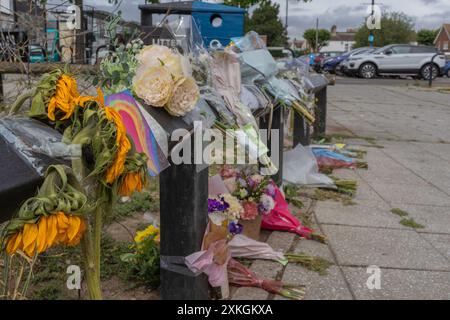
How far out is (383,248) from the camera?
3334mm

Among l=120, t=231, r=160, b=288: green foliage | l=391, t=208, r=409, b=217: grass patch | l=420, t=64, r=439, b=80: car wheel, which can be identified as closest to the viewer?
l=120, t=231, r=160, b=288: green foliage

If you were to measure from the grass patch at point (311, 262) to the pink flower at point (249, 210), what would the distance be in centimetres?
32

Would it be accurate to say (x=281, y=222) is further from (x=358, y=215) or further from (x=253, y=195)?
(x=358, y=215)

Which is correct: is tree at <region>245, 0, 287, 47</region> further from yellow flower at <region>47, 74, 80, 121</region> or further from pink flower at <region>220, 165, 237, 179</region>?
yellow flower at <region>47, 74, 80, 121</region>

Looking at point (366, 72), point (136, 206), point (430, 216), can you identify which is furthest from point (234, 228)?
point (366, 72)

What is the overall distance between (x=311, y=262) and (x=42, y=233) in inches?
89.1

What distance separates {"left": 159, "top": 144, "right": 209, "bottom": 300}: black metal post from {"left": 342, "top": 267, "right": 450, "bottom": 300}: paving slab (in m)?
0.92

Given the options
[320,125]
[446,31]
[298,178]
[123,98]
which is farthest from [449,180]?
[446,31]

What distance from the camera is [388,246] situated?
3.37 m

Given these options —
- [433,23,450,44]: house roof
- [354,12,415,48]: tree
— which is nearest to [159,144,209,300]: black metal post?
[354,12,415,48]: tree

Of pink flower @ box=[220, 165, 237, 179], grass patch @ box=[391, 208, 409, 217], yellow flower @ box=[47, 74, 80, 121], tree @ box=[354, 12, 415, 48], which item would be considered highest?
tree @ box=[354, 12, 415, 48]

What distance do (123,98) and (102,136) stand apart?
75 cm

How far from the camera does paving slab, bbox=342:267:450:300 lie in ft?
8.72

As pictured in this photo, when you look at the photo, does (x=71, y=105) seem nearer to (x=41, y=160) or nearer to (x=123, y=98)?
(x=41, y=160)
